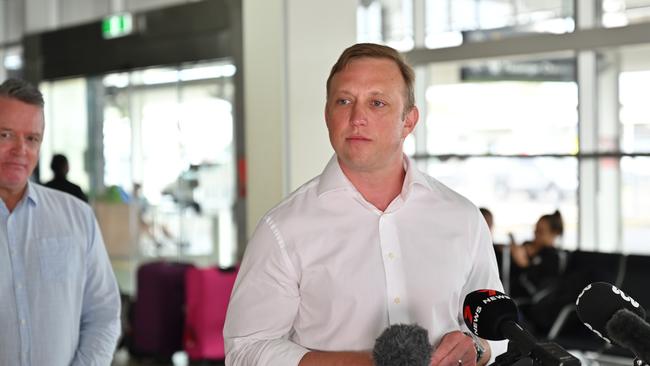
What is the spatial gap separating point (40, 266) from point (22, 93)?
0.51m

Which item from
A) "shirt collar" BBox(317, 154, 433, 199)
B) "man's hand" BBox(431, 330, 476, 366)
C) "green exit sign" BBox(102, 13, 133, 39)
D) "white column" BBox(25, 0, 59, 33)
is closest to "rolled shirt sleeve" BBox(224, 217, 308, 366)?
"shirt collar" BBox(317, 154, 433, 199)

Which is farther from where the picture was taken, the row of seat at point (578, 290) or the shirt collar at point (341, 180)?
the row of seat at point (578, 290)

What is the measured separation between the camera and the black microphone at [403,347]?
163 cm

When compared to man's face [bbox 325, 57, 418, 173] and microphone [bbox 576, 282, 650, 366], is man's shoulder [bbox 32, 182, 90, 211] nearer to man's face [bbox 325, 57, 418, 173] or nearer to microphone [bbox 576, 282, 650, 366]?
man's face [bbox 325, 57, 418, 173]

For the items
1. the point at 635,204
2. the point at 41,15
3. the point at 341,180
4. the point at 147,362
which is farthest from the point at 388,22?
the point at 341,180

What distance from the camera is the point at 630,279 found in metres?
7.05

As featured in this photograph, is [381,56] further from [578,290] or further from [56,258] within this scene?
[578,290]

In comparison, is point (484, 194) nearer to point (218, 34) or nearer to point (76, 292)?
point (218, 34)

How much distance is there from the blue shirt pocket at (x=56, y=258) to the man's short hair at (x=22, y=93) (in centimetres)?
41

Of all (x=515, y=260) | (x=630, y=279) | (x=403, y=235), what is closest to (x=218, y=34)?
(x=515, y=260)

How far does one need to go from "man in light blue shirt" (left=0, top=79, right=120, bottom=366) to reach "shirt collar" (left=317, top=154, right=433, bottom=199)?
101 centimetres

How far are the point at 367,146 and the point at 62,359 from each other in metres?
1.29

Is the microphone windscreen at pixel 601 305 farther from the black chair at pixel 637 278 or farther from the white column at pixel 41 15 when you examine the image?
the white column at pixel 41 15

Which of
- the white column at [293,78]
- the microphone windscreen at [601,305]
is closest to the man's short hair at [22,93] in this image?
the microphone windscreen at [601,305]
